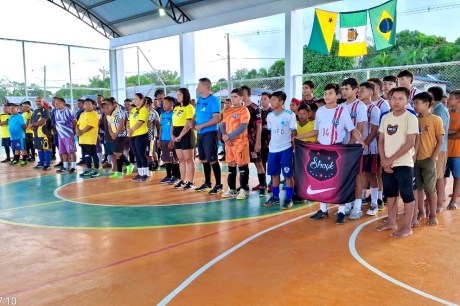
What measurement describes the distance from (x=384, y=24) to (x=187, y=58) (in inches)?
326

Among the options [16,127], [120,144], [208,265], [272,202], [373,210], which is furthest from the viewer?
[16,127]

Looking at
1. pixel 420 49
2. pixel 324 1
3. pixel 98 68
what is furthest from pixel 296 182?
pixel 420 49

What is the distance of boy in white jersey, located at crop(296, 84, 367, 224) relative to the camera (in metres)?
4.93

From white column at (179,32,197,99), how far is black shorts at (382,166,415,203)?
41.4 feet

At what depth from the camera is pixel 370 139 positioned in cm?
523

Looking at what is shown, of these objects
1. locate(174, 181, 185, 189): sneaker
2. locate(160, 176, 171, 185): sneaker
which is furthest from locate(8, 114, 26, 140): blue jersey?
locate(174, 181, 185, 189): sneaker

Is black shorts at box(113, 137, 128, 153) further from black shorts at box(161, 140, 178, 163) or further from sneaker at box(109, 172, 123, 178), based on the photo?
black shorts at box(161, 140, 178, 163)

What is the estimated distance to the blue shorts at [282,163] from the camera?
18.9 ft

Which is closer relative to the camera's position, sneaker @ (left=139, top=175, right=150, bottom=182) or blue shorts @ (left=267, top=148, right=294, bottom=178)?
blue shorts @ (left=267, top=148, right=294, bottom=178)

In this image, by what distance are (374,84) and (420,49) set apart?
3308cm

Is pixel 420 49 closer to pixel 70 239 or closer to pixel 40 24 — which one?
pixel 40 24

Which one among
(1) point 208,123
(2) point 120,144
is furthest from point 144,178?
(1) point 208,123

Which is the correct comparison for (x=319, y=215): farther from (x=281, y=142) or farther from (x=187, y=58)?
(x=187, y=58)

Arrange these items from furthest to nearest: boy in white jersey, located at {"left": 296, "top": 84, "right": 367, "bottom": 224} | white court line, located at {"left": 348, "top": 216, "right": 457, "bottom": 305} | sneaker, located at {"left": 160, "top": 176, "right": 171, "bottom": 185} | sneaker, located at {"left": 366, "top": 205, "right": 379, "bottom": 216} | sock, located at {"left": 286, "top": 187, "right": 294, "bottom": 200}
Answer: sneaker, located at {"left": 160, "top": 176, "right": 171, "bottom": 185}, sock, located at {"left": 286, "top": 187, "right": 294, "bottom": 200}, sneaker, located at {"left": 366, "top": 205, "right": 379, "bottom": 216}, boy in white jersey, located at {"left": 296, "top": 84, "right": 367, "bottom": 224}, white court line, located at {"left": 348, "top": 216, "right": 457, "bottom": 305}
